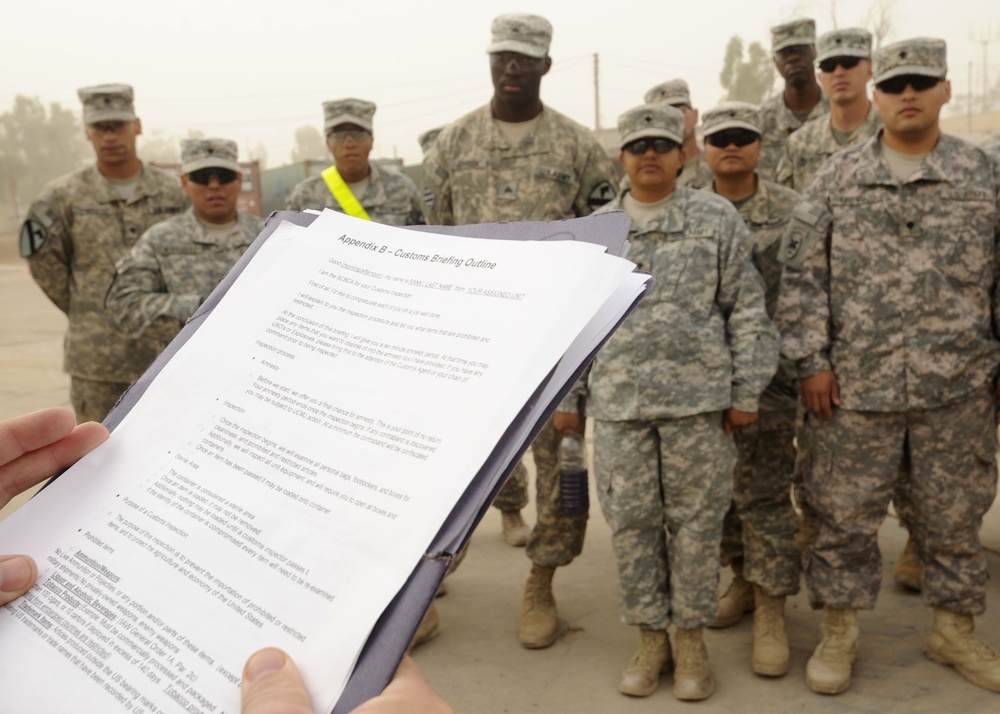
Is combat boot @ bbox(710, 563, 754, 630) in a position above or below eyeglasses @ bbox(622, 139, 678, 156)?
below

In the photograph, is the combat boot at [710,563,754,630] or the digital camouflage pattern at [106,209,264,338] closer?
the combat boot at [710,563,754,630]

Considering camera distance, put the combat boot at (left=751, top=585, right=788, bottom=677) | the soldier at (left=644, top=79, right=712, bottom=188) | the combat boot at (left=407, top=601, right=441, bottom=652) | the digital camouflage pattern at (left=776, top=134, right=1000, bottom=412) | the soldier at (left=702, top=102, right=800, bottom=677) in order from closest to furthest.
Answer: the digital camouflage pattern at (left=776, top=134, right=1000, bottom=412) < the combat boot at (left=751, top=585, right=788, bottom=677) < the soldier at (left=702, top=102, right=800, bottom=677) < the combat boot at (left=407, top=601, right=441, bottom=652) < the soldier at (left=644, top=79, right=712, bottom=188)

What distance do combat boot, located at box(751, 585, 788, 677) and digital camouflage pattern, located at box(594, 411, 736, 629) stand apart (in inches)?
12.2

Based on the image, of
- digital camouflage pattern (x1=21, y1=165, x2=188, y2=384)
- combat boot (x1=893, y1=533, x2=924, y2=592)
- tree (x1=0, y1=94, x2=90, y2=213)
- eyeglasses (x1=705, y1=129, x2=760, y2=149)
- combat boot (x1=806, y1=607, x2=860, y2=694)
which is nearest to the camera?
combat boot (x1=806, y1=607, x2=860, y2=694)

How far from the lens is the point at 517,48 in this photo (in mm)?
3604

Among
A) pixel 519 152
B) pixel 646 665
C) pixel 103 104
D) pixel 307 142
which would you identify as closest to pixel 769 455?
pixel 646 665

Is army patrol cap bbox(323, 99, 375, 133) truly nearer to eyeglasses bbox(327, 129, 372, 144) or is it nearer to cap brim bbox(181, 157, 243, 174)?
eyeglasses bbox(327, 129, 372, 144)

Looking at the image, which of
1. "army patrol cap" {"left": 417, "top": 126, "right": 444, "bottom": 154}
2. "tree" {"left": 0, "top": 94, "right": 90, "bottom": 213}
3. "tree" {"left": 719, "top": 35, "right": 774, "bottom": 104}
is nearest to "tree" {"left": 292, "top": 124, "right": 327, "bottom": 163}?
"tree" {"left": 0, "top": 94, "right": 90, "bottom": 213}

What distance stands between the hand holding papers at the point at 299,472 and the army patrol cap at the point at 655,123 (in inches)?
83.9

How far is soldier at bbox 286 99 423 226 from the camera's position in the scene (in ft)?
13.4

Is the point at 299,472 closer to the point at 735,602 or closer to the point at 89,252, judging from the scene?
the point at 735,602

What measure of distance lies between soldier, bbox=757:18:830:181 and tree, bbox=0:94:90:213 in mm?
59194

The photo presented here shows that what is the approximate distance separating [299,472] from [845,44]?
12.9 feet

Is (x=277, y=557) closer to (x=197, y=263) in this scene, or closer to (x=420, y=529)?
(x=420, y=529)
